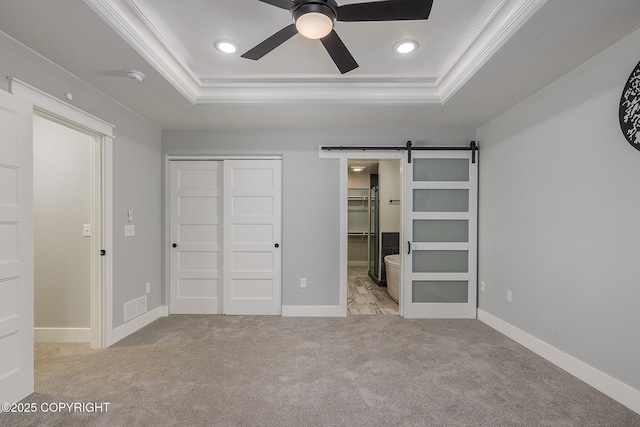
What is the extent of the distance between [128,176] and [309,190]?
203 cm

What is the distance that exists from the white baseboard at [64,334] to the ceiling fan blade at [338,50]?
3.42 m

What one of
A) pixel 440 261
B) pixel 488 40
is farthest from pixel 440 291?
pixel 488 40

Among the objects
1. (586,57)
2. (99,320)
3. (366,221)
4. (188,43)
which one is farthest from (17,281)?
(366,221)

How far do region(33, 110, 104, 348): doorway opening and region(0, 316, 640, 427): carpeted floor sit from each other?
27cm

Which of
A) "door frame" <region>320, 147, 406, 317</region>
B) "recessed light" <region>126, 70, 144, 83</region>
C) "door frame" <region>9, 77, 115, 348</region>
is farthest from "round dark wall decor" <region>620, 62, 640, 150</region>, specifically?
"door frame" <region>9, 77, 115, 348</region>

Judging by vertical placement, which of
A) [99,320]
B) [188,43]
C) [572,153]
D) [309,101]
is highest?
[188,43]

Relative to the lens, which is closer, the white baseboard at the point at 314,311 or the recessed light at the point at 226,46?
the recessed light at the point at 226,46

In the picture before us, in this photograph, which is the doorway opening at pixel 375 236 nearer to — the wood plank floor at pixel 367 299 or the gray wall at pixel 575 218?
the wood plank floor at pixel 367 299

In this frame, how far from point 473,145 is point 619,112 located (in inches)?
64.6

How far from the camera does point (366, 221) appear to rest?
287 inches

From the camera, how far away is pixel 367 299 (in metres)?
4.48

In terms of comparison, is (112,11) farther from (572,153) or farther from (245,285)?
(572,153)

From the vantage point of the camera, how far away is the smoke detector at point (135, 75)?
2.25 m

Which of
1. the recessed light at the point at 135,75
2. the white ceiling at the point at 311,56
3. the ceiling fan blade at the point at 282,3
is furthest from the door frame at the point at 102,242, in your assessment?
the ceiling fan blade at the point at 282,3
